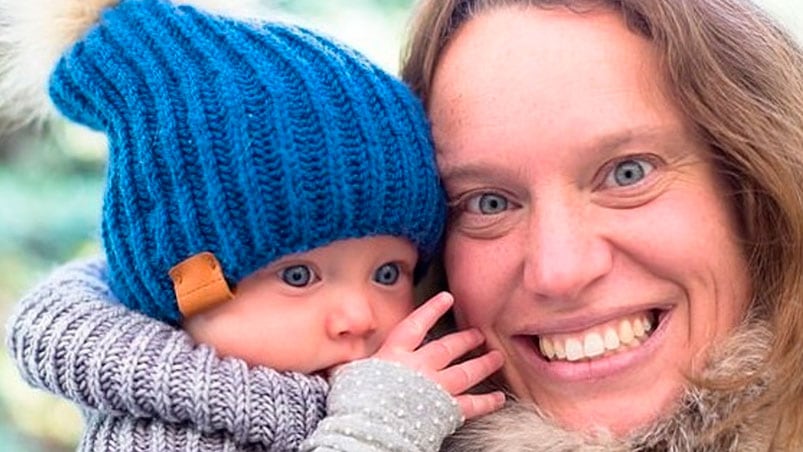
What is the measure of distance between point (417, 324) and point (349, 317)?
8 centimetres

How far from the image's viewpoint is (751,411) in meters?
1.30

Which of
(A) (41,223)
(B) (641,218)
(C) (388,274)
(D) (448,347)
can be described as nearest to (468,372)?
(D) (448,347)

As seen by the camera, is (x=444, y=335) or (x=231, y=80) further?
(x=444, y=335)

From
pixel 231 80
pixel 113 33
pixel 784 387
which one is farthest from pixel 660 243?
pixel 113 33

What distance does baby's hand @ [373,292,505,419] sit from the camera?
1346mm

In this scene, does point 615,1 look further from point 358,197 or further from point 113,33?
point 113,33

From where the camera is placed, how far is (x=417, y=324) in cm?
137

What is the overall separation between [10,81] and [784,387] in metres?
0.93

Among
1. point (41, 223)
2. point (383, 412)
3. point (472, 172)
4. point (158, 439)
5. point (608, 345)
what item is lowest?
point (41, 223)

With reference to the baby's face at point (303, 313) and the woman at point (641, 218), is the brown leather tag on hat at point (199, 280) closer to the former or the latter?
the baby's face at point (303, 313)

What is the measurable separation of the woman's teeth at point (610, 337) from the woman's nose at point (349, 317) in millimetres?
216

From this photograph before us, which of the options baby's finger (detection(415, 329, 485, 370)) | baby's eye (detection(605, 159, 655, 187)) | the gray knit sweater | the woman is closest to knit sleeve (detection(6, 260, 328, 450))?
the gray knit sweater

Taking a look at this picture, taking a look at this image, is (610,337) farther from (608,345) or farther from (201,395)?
(201,395)

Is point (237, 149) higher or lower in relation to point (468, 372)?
higher
